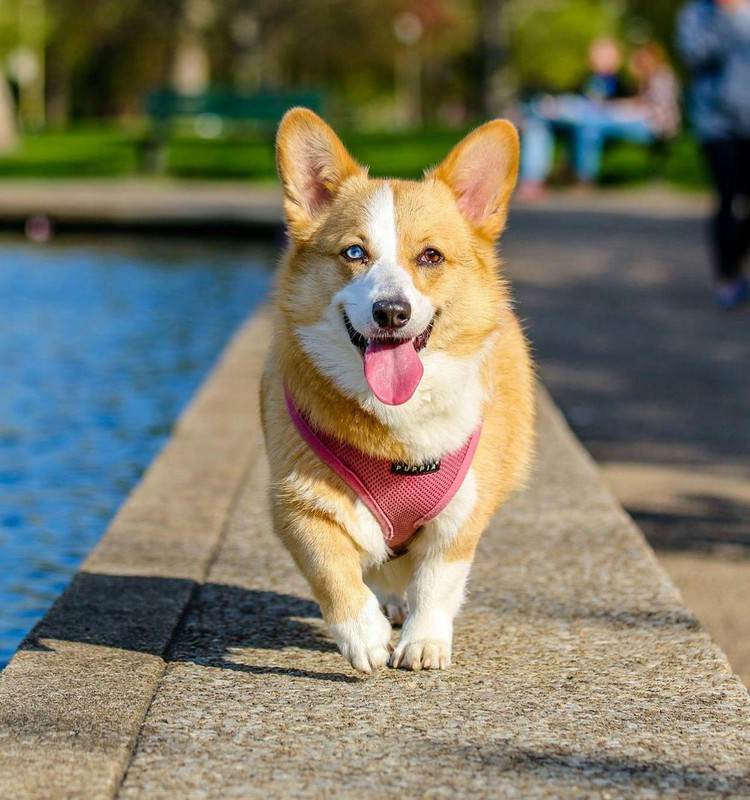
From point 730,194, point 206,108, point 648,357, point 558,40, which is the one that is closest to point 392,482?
point 648,357

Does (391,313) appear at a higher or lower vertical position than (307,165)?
lower

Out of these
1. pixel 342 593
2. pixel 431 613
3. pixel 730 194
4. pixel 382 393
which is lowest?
pixel 730 194

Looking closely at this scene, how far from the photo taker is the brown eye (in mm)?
3922

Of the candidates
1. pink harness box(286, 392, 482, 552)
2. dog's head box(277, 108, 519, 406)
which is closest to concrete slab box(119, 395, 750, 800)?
pink harness box(286, 392, 482, 552)

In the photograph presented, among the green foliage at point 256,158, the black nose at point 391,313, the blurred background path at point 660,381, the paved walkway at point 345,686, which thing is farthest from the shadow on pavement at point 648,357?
the green foliage at point 256,158

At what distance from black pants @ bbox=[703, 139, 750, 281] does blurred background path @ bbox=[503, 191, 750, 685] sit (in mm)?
543

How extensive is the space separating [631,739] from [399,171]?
21.9 meters

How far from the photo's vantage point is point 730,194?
11375mm

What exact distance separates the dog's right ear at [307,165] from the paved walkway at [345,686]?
1.21 m

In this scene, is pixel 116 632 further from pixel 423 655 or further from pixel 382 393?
pixel 382 393

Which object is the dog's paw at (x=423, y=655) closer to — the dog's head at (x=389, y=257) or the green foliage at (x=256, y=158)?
the dog's head at (x=389, y=257)

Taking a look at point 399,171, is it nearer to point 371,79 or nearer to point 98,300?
point 98,300

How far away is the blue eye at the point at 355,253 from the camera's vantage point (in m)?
3.87

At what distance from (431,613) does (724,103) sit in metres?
8.30
